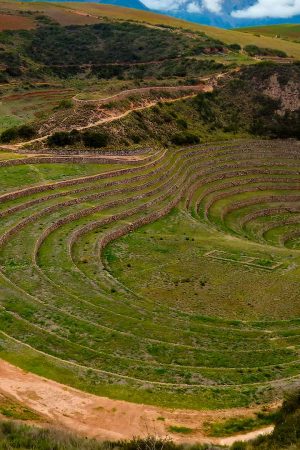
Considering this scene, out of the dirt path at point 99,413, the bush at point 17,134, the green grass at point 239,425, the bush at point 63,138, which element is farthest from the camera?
the bush at point 17,134

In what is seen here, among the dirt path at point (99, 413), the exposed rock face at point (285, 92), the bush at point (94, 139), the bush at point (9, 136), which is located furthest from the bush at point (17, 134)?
the exposed rock face at point (285, 92)

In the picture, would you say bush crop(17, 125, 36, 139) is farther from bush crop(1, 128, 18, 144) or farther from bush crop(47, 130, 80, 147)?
bush crop(47, 130, 80, 147)

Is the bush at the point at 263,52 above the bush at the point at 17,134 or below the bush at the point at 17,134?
above

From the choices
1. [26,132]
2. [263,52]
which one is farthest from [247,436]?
[263,52]

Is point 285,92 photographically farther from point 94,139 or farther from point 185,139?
point 94,139

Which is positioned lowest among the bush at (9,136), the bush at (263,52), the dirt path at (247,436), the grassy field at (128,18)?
the dirt path at (247,436)

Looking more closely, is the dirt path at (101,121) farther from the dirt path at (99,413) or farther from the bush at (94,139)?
the dirt path at (99,413)

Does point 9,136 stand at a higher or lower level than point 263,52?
lower

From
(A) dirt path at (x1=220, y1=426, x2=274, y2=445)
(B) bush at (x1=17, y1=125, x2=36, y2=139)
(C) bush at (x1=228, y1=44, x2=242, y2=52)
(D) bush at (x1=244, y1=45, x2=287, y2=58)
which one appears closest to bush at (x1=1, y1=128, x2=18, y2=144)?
(B) bush at (x1=17, y1=125, x2=36, y2=139)
